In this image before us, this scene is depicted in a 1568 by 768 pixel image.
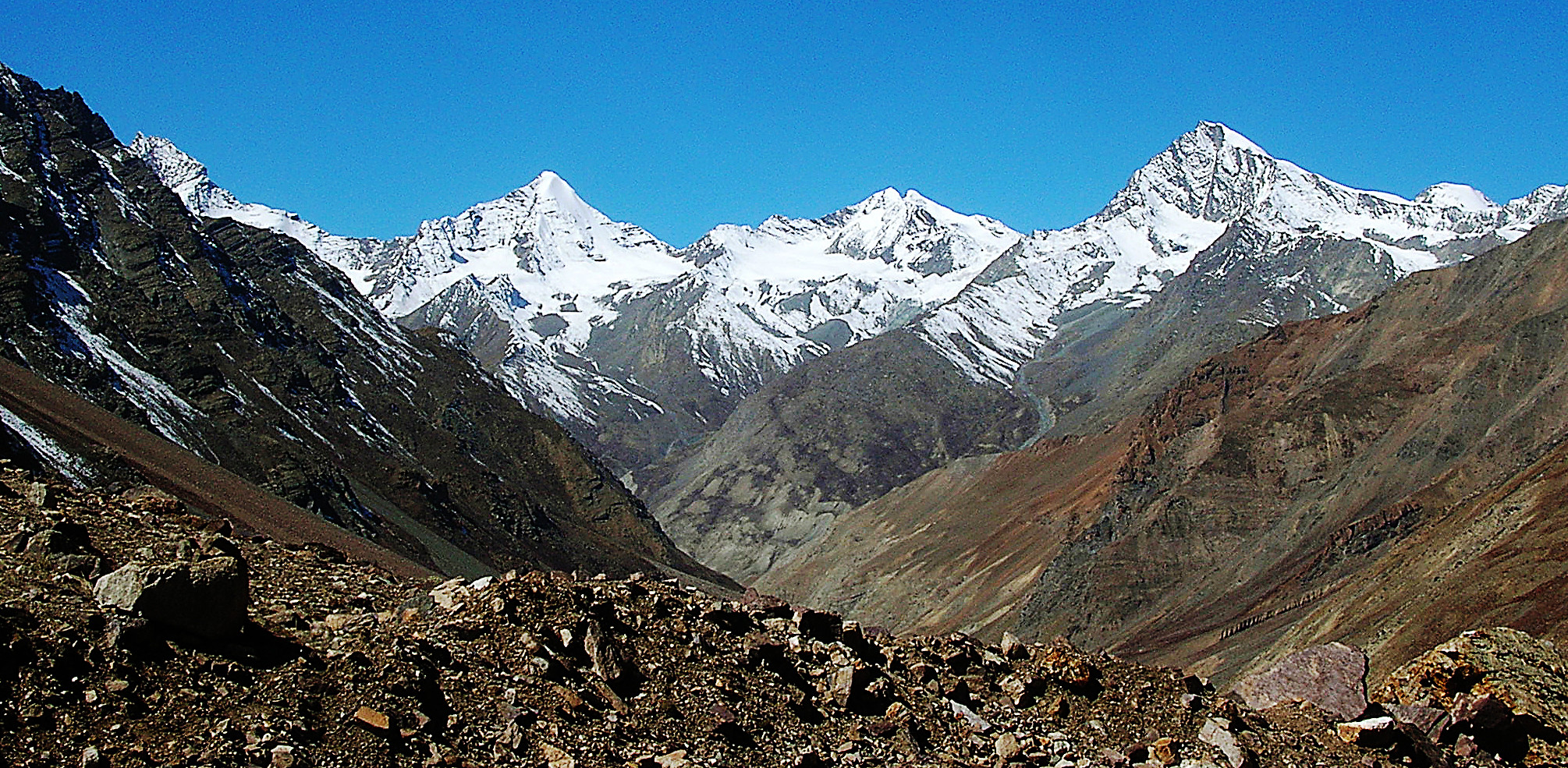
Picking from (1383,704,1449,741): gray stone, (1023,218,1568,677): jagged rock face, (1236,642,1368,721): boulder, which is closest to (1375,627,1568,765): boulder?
(1383,704,1449,741): gray stone

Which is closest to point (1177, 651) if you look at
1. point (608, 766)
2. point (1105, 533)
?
point (1105, 533)

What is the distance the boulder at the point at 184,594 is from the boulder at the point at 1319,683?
13.9 metres

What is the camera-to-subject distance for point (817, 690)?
16.0 metres

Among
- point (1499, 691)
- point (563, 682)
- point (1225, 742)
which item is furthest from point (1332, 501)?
point (563, 682)

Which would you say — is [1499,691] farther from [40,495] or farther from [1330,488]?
[1330,488]

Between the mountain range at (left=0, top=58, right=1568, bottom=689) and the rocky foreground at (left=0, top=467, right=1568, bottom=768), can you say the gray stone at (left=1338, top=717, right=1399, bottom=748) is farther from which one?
the mountain range at (left=0, top=58, right=1568, bottom=689)

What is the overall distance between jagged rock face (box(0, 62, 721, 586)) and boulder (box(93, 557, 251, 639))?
241 feet

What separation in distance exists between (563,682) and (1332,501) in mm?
107411

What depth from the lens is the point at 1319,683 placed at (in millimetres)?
18781

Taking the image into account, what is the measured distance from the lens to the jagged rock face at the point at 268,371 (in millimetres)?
92562

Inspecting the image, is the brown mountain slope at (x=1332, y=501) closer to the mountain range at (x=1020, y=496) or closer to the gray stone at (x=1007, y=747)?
the mountain range at (x=1020, y=496)

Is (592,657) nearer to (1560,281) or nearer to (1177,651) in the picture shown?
(1177,651)

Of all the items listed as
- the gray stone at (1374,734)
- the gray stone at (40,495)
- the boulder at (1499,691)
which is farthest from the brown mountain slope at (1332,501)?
the gray stone at (40,495)

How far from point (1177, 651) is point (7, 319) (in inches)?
3264
